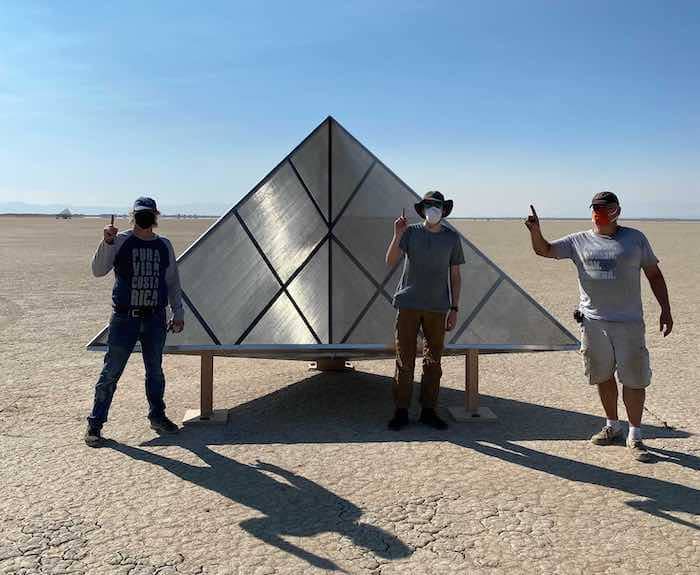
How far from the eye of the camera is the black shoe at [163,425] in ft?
19.9

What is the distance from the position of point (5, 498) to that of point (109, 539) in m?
1.09

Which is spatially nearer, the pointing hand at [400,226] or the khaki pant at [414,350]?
the pointing hand at [400,226]

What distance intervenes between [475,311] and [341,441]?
198 cm

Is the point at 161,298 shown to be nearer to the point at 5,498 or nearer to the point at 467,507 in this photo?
the point at 5,498

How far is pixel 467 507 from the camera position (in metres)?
4.46

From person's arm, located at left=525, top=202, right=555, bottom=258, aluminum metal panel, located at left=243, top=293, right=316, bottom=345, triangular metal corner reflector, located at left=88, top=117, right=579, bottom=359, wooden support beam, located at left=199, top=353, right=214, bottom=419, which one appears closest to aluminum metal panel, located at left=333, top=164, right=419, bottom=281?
triangular metal corner reflector, located at left=88, top=117, right=579, bottom=359

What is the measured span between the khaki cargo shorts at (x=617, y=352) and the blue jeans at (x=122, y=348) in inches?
144

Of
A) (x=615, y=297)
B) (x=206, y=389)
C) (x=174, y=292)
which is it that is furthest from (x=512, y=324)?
(x=174, y=292)

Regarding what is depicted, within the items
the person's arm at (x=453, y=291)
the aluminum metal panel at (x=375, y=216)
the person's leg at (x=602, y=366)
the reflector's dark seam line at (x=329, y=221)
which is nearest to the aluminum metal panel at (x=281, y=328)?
the reflector's dark seam line at (x=329, y=221)

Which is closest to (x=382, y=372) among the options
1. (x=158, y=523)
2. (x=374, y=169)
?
(x=374, y=169)

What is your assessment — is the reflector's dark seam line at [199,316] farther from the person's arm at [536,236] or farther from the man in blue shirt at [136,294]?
the person's arm at [536,236]

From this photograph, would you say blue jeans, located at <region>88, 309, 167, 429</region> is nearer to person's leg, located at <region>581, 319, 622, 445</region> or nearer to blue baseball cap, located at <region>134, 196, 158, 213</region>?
blue baseball cap, located at <region>134, 196, 158, 213</region>

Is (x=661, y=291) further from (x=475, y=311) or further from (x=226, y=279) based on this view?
(x=226, y=279)

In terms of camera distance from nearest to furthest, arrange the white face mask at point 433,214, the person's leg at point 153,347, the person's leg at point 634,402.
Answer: the person's leg at point 634,402 < the person's leg at point 153,347 < the white face mask at point 433,214
